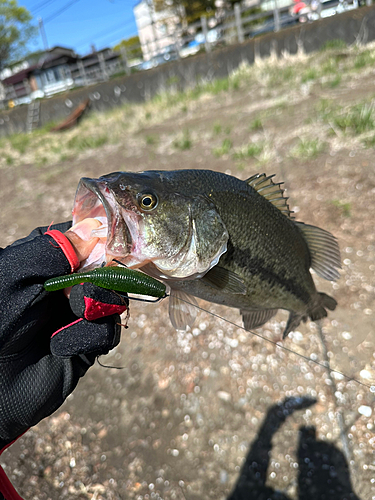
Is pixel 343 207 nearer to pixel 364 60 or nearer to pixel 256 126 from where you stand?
pixel 256 126

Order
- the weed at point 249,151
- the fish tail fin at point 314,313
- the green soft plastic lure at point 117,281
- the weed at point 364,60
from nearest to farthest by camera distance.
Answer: the green soft plastic lure at point 117,281, the fish tail fin at point 314,313, the weed at point 249,151, the weed at point 364,60

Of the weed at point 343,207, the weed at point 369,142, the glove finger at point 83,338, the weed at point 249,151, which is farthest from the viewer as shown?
the weed at point 249,151

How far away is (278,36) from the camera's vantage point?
12891 mm

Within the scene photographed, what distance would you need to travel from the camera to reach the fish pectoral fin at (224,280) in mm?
1585

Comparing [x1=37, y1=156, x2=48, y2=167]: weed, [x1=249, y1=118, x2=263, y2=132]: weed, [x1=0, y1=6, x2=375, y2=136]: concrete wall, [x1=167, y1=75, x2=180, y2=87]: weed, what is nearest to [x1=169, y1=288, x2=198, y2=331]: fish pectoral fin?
[x1=249, y1=118, x2=263, y2=132]: weed

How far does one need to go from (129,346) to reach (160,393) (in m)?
0.75

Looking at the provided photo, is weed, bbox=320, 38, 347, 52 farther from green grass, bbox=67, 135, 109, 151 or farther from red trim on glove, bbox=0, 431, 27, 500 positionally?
red trim on glove, bbox=0, 431, 27, 500

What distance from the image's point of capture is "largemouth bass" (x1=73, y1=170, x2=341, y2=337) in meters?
1.42

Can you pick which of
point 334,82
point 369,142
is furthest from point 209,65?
point 369,142

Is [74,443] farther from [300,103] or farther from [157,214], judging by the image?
[300,103]

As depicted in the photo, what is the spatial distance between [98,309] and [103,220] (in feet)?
1.23

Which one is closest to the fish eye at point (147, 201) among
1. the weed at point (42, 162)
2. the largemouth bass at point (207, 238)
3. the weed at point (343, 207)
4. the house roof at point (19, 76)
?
the largemouth bass at point (207, 238)

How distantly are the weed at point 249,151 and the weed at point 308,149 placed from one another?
684mm

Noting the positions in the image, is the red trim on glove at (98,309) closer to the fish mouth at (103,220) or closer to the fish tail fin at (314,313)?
the fish mouth at (103,220)
